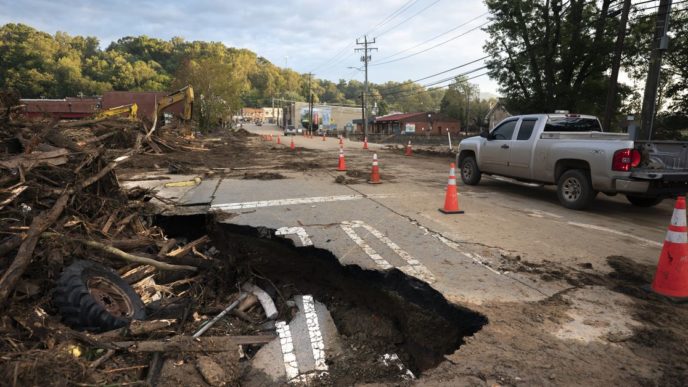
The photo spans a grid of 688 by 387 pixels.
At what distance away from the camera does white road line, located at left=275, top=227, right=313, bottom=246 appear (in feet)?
18.9

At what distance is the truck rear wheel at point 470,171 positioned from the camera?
36.6 feet

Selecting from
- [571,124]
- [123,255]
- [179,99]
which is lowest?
[123,255]

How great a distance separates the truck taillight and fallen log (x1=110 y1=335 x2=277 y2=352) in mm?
6678

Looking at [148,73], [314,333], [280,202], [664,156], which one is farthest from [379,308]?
[148,73]

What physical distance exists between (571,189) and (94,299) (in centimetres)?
816

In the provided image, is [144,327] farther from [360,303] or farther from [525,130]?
[525,130]

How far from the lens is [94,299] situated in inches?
157

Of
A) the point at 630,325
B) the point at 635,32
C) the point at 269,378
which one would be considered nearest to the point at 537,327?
the point at 630,325

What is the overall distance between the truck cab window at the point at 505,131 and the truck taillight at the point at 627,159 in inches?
109

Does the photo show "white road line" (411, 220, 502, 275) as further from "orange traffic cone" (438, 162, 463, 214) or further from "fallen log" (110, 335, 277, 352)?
"fallen log" (110, 335, 277, 352)

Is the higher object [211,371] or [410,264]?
[410,264]

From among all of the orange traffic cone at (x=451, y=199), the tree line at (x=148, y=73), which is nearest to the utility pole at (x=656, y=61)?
the orange traffic cone at (x=451, y=199)

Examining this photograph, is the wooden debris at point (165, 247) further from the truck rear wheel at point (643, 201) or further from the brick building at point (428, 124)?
the brick building at point (428, 124)

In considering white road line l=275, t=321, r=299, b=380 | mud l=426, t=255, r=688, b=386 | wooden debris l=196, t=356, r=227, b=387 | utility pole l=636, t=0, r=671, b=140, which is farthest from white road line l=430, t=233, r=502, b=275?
utility pole l=636, t=0, r=671, b=140
